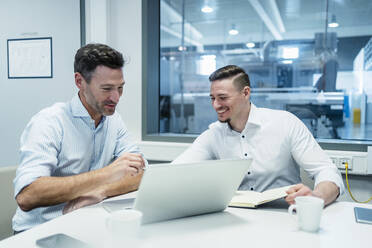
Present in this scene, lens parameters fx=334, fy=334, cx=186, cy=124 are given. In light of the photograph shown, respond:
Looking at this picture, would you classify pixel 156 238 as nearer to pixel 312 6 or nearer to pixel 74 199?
pixel 74 199

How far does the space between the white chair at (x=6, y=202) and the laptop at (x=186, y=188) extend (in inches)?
21.9

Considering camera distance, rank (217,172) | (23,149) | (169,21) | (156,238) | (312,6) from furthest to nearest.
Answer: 1. (169,21)
2. (312,6)
3. (23,149)
4. (217,172)
5. (156,238)

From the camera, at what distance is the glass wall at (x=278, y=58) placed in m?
2.44

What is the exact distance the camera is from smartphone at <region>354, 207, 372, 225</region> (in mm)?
1149

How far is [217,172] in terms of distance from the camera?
1083 mm

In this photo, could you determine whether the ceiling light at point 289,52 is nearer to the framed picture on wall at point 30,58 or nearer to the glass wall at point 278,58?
the glass wall at point 278,58

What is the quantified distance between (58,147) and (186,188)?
2.40 ft

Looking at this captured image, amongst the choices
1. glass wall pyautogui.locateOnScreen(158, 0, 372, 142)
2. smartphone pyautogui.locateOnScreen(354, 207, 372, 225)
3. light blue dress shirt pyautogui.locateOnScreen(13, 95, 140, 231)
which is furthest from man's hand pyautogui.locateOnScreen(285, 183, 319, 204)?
glass wall pyautogui.locateOnScreen(158, 0, 372, 142)

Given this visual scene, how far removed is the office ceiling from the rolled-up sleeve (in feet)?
5.29

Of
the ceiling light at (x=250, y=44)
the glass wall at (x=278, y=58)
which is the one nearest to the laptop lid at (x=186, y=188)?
the glass wall at (x=278, y=58)

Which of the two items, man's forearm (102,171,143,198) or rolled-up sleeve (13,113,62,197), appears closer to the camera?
rolled-up sleeve (13,113,62,197)

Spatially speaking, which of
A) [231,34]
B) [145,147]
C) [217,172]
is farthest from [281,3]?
[217,172]

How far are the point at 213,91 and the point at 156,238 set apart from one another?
112 cm

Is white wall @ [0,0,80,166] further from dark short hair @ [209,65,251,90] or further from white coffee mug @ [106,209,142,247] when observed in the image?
white coffee mug @ [106,209,142,247]
